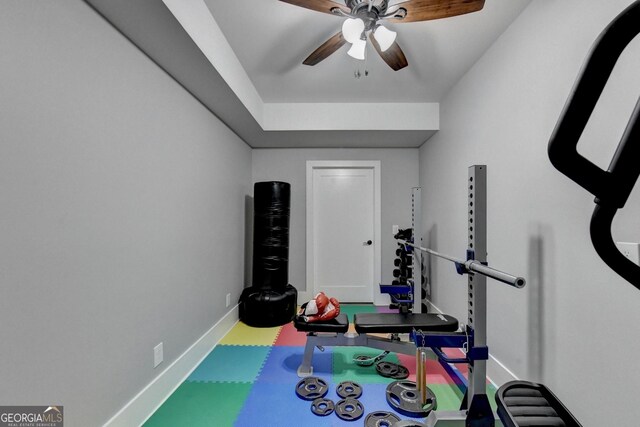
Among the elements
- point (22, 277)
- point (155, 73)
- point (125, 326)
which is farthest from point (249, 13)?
point (125, 326)

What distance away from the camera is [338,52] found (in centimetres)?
229

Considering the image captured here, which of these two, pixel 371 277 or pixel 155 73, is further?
pixel 371 277

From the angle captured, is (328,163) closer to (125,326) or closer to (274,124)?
(274,124)

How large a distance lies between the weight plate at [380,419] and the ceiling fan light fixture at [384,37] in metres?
2.27

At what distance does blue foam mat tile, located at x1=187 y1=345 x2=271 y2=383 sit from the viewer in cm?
217

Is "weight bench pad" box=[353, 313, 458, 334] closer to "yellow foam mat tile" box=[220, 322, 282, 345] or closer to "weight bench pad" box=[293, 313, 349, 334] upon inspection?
"weight bench pad" box=[293, 313, 349, 334]

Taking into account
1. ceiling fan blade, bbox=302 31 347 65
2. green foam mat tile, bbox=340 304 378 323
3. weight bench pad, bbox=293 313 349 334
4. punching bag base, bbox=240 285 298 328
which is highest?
ceiling fan blade, bbox=302 31 347 65

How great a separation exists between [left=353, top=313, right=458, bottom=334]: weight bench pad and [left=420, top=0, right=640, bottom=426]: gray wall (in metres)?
0.36

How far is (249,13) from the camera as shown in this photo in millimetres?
1878

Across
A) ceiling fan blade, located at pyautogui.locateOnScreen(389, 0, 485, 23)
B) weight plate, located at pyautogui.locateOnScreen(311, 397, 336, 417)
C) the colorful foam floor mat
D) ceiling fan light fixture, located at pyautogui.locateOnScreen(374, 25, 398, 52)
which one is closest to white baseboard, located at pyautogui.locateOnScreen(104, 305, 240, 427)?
the colorful foam floor mat

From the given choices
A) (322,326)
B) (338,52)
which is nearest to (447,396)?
(322,326)

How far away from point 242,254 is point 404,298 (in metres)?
2.05

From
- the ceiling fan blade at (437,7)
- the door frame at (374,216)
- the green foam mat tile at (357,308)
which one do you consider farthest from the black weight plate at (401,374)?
the ceiling fan blade at (437,7)

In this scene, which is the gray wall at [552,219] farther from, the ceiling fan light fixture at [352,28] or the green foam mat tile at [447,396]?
the ceiling fan light fixture at [352,28]
